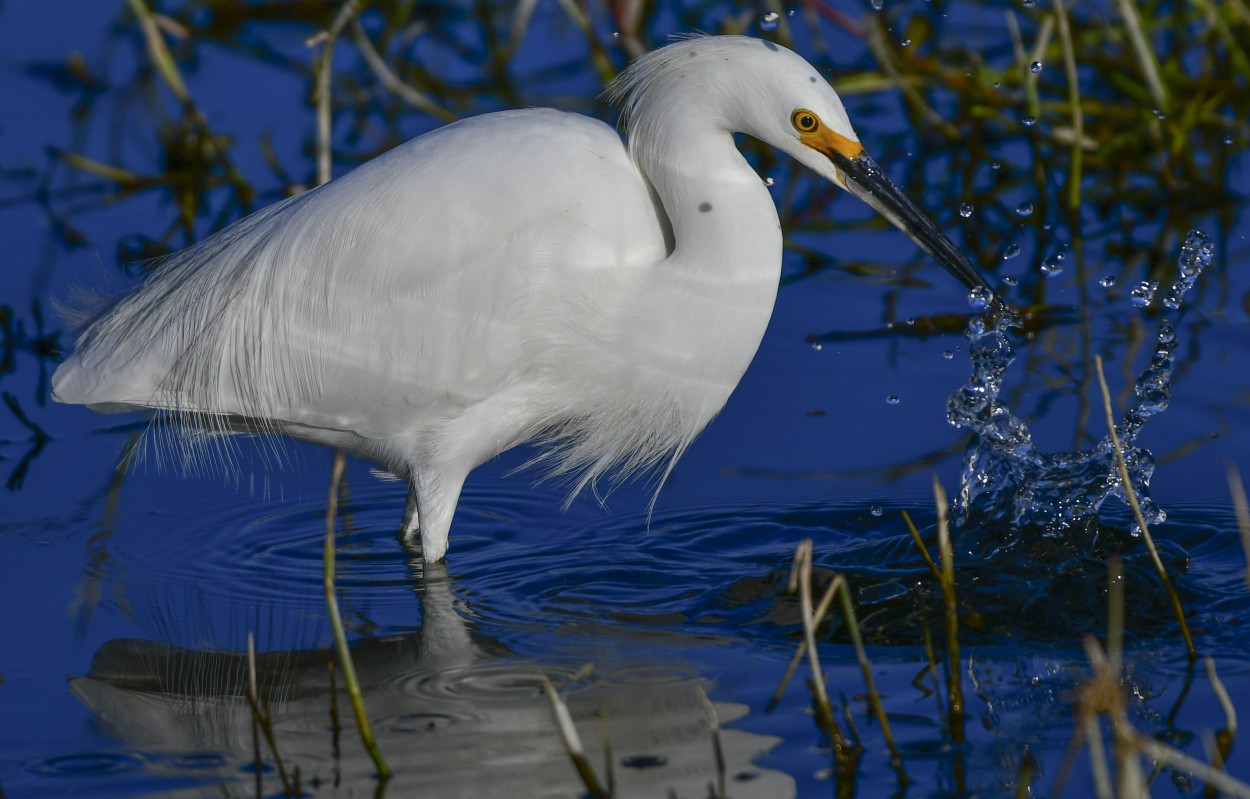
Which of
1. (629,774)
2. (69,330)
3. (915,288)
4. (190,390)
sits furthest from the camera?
(915,288)

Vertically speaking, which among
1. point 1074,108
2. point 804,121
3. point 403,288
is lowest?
point 403,288

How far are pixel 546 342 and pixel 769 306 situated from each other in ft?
1.61

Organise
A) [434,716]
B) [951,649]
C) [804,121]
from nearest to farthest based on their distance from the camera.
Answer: [951,649], [434,716], [804,121]

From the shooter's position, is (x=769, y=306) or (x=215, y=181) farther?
(x=215, y=181)

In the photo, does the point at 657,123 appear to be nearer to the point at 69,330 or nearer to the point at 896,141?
the point at 69,330

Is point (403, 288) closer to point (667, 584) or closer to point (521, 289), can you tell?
point (521, 289)

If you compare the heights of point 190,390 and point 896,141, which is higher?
point 896,141

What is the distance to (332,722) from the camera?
9.60 ft

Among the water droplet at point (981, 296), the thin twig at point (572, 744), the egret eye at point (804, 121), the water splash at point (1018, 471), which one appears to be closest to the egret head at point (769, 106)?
the egret eye at point (804, 121)

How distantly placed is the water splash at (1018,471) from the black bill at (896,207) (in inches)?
13.1

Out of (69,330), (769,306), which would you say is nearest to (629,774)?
(769,306)

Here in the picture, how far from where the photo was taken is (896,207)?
3.46 metres

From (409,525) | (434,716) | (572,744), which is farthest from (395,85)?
(572,744)

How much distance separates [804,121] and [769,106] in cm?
8
